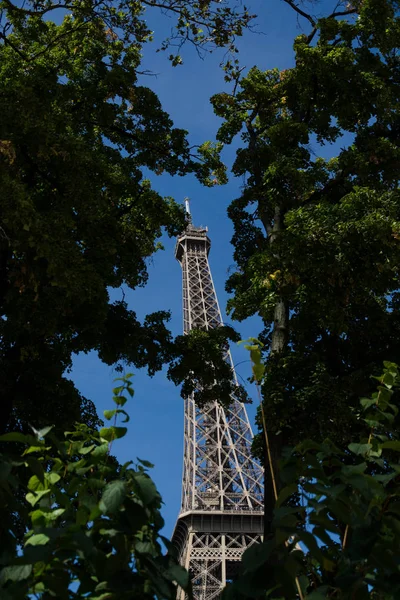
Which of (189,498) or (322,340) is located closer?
(322,340)

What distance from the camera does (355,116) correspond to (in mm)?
13453

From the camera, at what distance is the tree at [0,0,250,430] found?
10.1 m

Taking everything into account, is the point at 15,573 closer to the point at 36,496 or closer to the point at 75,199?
the point at 36,496

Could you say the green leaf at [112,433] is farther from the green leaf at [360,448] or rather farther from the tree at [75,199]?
the tree at [75,199]

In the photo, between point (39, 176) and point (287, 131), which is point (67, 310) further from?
point (287, 131)

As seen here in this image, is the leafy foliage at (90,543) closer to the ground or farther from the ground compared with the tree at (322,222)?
closer to the ground

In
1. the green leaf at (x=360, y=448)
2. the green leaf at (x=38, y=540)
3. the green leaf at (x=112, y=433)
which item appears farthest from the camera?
the green leaf at (x=112, y=433)

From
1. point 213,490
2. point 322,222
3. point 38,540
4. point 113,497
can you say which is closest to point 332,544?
point 113,497

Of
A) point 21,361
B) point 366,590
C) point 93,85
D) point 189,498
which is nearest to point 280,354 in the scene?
point 21,361

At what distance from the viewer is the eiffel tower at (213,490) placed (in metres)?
42.1

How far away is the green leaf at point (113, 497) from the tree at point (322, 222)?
7.17 m

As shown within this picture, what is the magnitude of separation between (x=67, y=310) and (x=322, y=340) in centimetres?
499

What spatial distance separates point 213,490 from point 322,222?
40.4 meters

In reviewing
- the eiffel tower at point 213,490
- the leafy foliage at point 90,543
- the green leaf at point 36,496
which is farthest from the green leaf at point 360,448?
the eiffel tower at point 213,490
